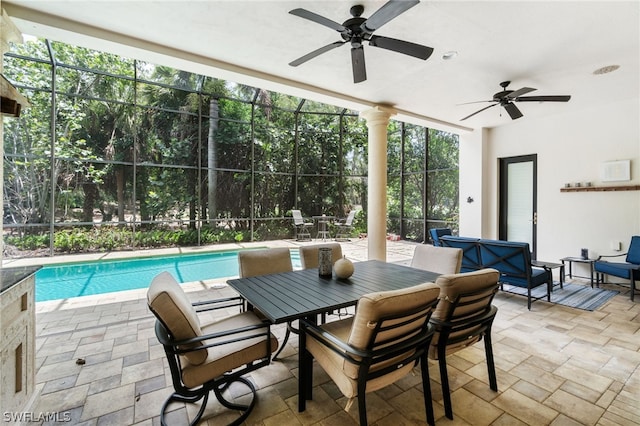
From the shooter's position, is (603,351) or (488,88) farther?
(488,88)

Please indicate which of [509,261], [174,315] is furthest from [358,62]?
[509,261]

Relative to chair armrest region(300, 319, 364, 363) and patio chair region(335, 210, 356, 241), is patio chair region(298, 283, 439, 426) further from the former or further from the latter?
patio chair region(335, 210, 356, 241)

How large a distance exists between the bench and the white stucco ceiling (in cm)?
234

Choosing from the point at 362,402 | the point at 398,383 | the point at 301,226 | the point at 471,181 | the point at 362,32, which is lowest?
the point at 398,383

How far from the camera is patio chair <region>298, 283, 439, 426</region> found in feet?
4.56

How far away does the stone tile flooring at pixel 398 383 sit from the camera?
5.92 ft

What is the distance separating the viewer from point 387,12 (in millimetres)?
2154

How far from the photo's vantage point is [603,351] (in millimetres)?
2633

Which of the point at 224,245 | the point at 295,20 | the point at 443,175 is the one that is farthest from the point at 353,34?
the point at 224,245

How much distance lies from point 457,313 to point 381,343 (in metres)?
0.66

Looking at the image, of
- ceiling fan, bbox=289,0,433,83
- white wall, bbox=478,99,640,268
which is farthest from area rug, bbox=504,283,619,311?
ceiling fan, bbox=289,0,433,83

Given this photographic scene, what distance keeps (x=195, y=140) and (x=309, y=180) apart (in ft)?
12.9

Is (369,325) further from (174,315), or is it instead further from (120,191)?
(120,191)

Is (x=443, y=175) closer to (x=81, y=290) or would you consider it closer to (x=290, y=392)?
(x=290, y=392)
